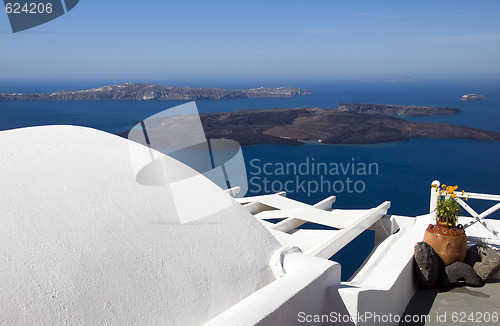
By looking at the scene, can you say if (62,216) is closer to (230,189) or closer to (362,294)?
(362,294)

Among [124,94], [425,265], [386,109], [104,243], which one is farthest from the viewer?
[124,94]

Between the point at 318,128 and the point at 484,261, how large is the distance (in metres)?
37.7

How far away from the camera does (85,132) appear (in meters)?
3.34

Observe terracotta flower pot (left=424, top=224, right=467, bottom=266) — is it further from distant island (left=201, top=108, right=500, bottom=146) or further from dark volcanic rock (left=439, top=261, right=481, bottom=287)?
distant island (left=201, top=108, right=500, bottom=146)

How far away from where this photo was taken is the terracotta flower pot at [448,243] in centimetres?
424

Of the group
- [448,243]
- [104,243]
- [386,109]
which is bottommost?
A: [386,109]

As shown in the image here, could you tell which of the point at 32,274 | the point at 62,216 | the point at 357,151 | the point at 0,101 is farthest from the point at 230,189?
the point at 0,101

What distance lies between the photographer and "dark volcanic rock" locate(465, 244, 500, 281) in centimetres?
421

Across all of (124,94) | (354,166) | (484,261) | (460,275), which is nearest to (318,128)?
(354,166)

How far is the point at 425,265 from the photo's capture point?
414 cm

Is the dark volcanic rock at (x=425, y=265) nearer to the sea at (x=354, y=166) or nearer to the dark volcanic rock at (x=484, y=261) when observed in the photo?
the dark volcanic rock at (x=484, y=261)

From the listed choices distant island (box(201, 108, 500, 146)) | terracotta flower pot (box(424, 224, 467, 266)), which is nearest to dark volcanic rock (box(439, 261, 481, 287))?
terracotta flower pot (box(424, 224, 467, 266))

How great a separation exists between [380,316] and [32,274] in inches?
98.0

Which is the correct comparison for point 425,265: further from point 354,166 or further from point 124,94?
point 124,94
